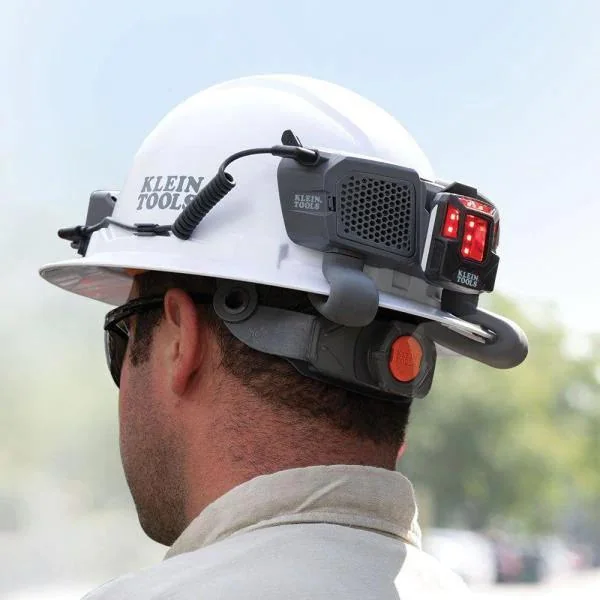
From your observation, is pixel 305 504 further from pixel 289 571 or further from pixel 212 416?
pixel 212 416

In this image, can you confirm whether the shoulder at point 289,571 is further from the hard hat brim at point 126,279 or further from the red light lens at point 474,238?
the red light lens at point 474,238

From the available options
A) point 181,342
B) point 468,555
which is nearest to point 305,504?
point 181,342

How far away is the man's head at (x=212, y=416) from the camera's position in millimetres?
2004

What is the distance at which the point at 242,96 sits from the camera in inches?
96.1

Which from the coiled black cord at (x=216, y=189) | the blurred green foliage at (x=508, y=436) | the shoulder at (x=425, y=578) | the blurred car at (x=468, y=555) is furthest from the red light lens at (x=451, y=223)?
the blurred green foliage at (x=508, y=436)

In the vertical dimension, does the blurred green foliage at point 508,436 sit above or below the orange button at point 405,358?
below

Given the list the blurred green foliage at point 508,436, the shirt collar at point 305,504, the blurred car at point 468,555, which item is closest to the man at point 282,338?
the shirt collar at point 305,504

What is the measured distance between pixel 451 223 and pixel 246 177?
43 cm

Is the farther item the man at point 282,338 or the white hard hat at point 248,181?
the white hard hat at point 248,181

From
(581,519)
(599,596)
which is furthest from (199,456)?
(581,519)

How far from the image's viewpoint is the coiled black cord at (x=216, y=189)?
7.09 ft

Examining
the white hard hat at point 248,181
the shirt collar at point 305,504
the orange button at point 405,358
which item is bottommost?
the shirt collar at point 305,504

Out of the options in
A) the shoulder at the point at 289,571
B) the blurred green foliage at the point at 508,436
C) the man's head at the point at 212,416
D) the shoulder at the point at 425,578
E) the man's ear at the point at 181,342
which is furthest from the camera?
the blurred green foliage at the point at 508,436

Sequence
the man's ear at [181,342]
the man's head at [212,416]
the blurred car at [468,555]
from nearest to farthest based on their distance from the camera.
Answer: the man's head at [212,416], the man's ear at [181,342], the blurred car at [468,555]
